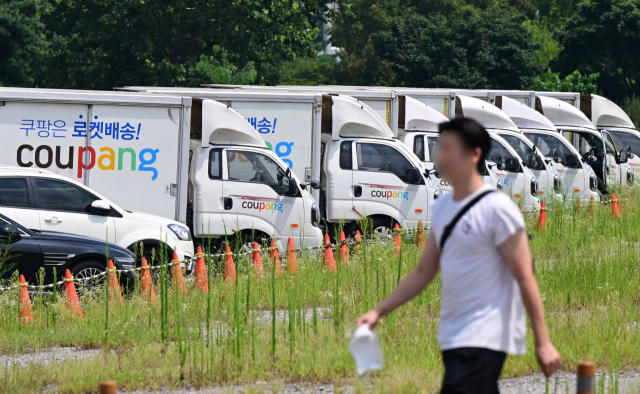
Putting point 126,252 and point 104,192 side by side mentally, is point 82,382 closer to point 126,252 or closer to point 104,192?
point 126,252

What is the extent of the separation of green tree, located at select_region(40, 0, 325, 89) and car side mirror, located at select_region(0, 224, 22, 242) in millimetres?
17559

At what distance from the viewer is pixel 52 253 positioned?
29.5 feet

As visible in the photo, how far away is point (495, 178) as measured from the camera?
15797 millimetres

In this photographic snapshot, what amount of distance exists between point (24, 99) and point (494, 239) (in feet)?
31.7

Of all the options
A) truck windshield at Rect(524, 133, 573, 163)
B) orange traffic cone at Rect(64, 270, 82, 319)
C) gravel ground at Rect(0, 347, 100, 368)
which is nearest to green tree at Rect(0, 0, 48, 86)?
truck windshield at Rect(524, 133, 573, 163)

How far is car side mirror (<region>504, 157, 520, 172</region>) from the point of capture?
52.7 ft

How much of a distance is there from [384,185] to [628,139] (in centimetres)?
860

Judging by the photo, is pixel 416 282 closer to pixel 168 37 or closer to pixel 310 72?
pixel 168 37

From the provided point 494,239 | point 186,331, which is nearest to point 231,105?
point 186,331

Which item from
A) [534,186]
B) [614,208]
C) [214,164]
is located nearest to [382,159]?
[214,164]

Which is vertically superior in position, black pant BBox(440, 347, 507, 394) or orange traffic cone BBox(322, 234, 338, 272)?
orange traffic cone BBox(322, 234, 338, 272)

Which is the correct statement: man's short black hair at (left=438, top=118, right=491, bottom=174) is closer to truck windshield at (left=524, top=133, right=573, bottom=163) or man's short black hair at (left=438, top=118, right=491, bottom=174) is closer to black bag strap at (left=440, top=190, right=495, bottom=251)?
black bag strap at (left=440, top=190, right=495, bottom=251)

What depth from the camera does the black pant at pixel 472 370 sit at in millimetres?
3383

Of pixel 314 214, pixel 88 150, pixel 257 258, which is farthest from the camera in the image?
pixel 314 214
